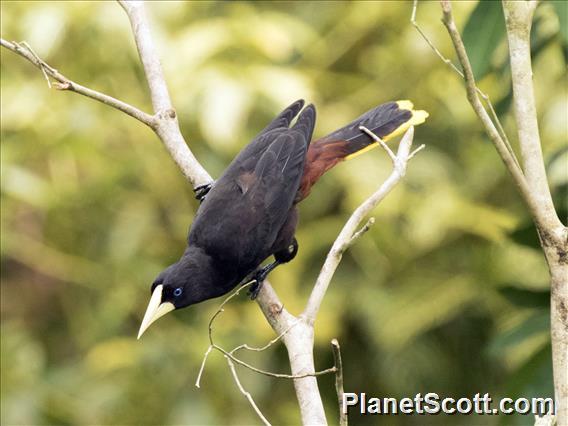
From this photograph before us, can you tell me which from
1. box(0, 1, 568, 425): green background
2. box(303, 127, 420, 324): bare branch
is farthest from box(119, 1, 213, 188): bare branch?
box(0, 1, 568, 425): green background

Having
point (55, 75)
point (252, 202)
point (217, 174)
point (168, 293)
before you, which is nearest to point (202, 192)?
point (252, 202)

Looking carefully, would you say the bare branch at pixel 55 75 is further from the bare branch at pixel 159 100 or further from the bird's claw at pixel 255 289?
the bird's claw at pixel 255 289

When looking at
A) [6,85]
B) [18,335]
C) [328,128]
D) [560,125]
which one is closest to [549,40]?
[560,125]

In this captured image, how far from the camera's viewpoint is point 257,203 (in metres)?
2.87

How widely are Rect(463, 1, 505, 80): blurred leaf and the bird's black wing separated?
25.3 inches

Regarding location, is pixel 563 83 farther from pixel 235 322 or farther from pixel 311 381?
pixel 311 381

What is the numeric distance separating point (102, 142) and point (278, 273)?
1031mm

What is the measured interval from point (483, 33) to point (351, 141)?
63 cm

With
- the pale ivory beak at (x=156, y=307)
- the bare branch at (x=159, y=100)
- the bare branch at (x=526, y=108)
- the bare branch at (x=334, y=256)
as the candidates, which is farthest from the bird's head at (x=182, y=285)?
the bare branch at (x=526, y=108)

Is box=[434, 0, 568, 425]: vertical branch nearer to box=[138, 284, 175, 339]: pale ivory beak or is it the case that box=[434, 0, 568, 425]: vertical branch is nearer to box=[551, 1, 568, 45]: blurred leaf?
box=[551, 1, 568, 45]: blurred leaf

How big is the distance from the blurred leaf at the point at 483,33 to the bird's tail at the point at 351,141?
449mm

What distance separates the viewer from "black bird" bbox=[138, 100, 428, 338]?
8.85 ft

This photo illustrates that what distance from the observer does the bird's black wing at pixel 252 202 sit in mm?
2803

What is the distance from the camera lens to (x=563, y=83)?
4.01 meters
